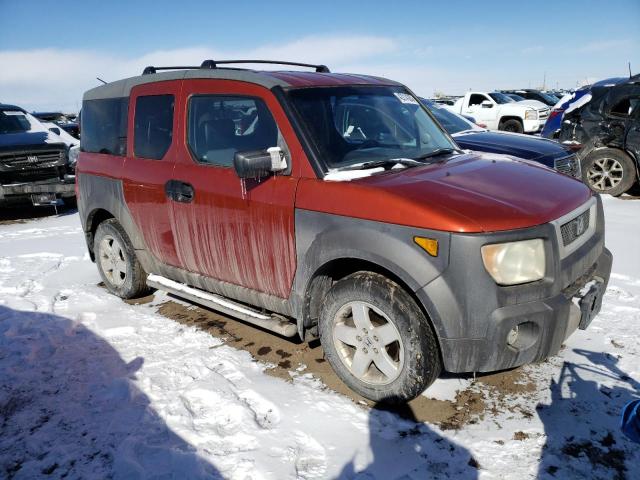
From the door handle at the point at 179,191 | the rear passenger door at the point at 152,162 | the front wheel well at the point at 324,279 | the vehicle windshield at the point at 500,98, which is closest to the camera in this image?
the front wheel well at the point at 324,279

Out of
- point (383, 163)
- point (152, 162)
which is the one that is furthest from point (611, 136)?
point (152, 162)

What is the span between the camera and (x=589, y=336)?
3.68 m

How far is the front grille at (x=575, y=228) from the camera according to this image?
109 inches

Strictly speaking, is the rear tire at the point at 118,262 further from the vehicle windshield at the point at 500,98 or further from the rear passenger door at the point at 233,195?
the vehicle windshield at the point at 500,98

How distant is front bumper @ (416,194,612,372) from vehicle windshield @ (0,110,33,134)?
9.83 meters

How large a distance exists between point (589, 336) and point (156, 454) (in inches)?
119

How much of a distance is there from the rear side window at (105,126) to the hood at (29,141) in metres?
4.81

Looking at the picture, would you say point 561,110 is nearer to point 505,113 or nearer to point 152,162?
point 505,113

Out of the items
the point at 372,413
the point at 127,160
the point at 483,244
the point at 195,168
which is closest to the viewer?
the point at 483,244

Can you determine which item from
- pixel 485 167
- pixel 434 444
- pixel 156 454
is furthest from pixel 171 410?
→ pixel 485 167

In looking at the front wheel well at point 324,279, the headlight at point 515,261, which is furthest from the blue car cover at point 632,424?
the front wheel well at point 324,279

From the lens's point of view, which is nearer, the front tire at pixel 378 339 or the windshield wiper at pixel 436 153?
the front tire at pixel 378 339

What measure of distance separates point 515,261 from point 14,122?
410 inches

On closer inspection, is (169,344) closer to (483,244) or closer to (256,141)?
(256,141)
